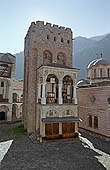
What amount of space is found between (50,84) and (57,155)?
11242mm

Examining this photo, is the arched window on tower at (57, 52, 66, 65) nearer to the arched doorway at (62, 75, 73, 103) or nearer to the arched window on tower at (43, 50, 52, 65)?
the arched window on tower at (43, 50, 52, 65)

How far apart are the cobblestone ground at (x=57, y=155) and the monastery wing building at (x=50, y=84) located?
191 cm

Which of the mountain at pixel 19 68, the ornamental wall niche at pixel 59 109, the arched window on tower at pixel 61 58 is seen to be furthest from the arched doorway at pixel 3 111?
the mountain at pixel 19 68

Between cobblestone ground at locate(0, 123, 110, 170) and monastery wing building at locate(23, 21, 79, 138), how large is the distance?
1.91 m

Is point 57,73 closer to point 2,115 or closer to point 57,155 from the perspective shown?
point 57,155

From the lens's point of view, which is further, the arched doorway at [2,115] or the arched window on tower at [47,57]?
the arched doorway at [2,115]

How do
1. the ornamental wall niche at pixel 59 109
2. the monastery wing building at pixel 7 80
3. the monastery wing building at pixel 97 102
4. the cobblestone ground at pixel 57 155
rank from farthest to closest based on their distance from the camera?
the monastery wing building at pixel 7 80 → the monastery wing building at pixel 97 102 → the ornamental wall niche at pixel 59 109 → the cobblestone ground at pixel 57 155

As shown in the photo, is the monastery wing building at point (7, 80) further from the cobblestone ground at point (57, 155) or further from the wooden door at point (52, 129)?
the wooden door at point (52, 129)

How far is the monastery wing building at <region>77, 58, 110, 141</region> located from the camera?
17547 millimetres

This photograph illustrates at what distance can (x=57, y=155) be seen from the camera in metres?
12.6

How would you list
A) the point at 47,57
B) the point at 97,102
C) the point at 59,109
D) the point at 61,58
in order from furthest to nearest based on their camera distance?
1. the point at 61,58
2. the point at 47,57
3. the point at 97,102
4. the point at 59,109

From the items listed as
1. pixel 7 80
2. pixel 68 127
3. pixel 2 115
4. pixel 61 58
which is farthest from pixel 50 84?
pixel 2 115

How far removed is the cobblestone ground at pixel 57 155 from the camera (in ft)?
34.7

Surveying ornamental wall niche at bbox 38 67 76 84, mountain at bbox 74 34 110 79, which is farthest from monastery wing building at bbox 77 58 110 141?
mountain at bbox 74 34 110 79
